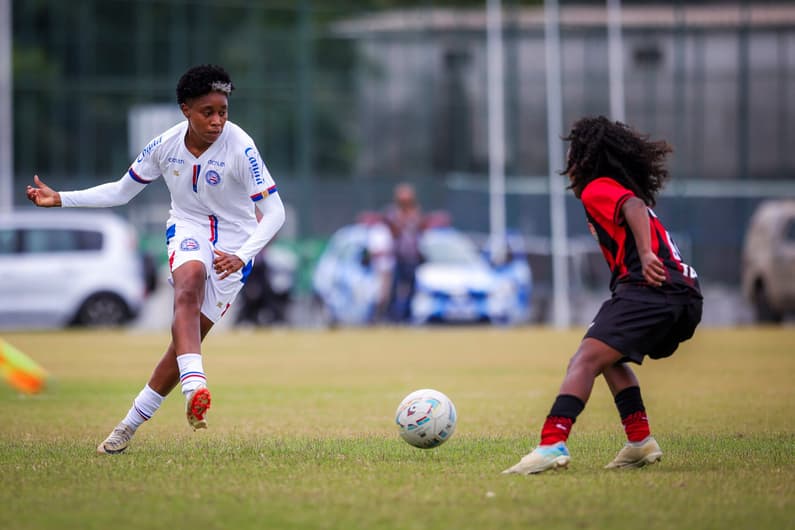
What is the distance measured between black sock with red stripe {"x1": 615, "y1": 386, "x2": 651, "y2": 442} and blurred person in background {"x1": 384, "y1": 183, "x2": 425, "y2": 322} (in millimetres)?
17148

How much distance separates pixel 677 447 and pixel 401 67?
31.8m

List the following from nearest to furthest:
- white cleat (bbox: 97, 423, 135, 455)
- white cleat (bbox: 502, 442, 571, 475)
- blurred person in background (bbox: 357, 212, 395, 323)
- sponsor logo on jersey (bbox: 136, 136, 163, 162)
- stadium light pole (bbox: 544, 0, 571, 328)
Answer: white cleat (bbox: 502, 442, 571, 475), white cleat (bbox: 97, 423, 135, 455), sponsor logo on jersey (bbox: 136, 136, 163, 162), blurred person in background (bbox: 357, 212, 395, 323), stadium light pole (bbox: 544, 0, 571, 328)

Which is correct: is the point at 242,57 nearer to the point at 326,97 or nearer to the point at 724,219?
the point at 326,97

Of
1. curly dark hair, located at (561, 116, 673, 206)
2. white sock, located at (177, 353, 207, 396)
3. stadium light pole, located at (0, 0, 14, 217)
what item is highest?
stadium light pole, located at (0, 0, 14, 217)

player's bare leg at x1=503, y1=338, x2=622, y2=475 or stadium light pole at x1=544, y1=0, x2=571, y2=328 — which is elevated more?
stadium light pole at x1=544, y1=0, x2=571, y2=328

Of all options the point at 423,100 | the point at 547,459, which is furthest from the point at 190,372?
the point at 423,100

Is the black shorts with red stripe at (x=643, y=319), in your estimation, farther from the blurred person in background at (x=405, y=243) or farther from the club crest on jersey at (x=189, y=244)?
the blurred person in background at (x=405, y=243)

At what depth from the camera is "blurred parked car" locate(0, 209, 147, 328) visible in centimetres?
2430

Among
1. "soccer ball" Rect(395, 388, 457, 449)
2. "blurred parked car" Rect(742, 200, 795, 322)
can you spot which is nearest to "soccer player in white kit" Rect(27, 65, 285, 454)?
"soccer ball" Rect(395, 388, 457, 449)

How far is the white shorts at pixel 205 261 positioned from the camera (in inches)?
309

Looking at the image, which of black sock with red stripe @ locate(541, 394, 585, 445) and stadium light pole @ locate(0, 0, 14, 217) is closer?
black sock with red stripe @ locate(541, 394, 585, 445)

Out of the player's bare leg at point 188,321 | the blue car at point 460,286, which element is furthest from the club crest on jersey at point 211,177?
the blue car at point 460,286

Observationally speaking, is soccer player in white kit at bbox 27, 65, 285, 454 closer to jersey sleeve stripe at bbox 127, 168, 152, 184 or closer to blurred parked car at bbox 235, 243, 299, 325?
jersey sleeve stripe at bbox 127, 168, 152, 184

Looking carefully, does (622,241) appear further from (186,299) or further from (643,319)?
(186,299)
